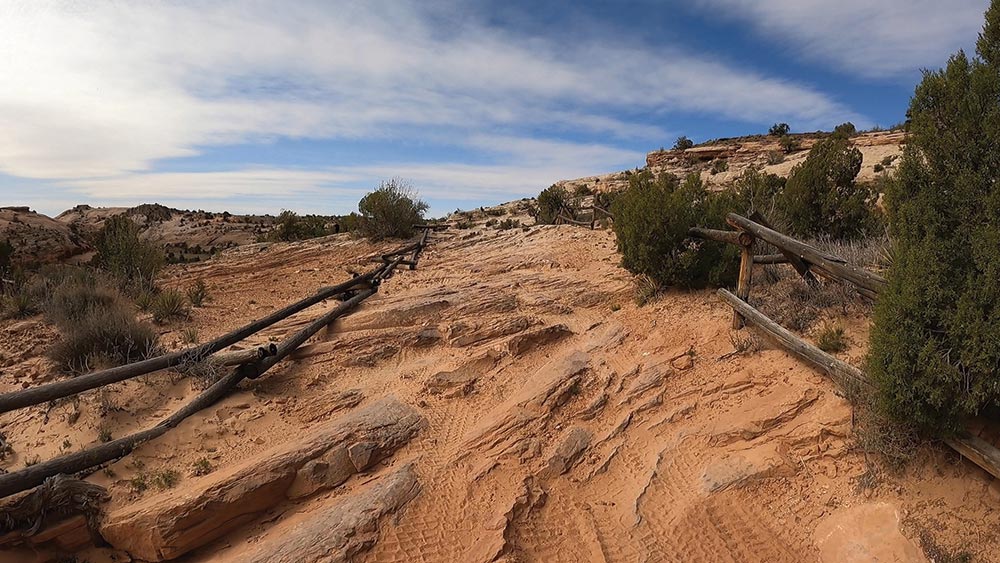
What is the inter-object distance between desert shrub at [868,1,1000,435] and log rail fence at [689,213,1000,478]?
0.25m

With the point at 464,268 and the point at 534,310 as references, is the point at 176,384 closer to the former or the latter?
the point at 534,310

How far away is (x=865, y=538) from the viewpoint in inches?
155

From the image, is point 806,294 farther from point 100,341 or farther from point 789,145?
point 789,145

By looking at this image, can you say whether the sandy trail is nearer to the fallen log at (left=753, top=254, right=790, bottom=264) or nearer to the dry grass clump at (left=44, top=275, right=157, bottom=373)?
the dry grass clump at (left=44, top=275, right=157, bottom=373)

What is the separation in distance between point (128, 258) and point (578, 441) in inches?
462

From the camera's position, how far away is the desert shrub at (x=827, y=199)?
10898mm

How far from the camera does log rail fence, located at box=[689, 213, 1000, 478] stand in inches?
149

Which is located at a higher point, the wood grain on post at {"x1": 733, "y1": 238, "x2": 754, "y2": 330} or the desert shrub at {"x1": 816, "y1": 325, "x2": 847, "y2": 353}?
the wood grain on post at {"x1": 733, "y1": 238, "x2": 754, "y2": 330}

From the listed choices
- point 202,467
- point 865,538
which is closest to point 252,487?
point 202,467

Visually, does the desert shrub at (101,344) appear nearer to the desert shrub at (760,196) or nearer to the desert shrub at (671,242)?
the desert shrub at (671,242)

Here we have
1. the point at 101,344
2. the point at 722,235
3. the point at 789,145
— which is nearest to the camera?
the point at 101,344

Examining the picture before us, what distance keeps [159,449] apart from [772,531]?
5.85 metres

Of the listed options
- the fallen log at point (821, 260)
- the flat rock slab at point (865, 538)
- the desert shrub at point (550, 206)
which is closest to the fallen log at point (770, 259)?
the fallen log at point (821, 260)

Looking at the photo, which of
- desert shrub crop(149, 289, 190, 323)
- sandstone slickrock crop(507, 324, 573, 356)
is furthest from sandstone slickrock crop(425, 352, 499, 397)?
desert shrub crop(149, 289, 190, 323)
